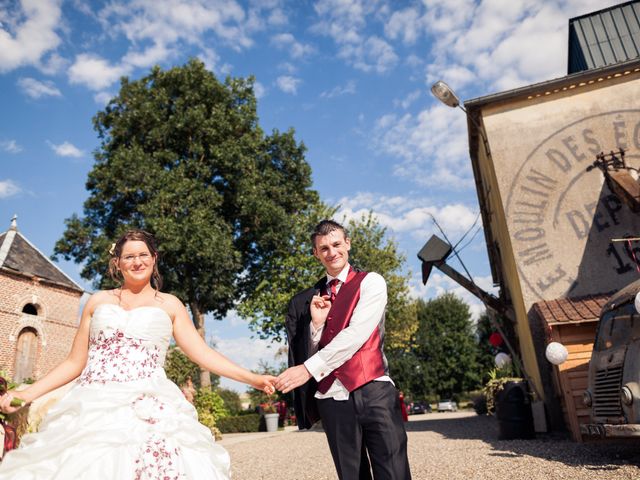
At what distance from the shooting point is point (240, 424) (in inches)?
903

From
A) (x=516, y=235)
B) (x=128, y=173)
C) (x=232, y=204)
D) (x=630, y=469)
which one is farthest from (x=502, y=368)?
(x=128, y=173)

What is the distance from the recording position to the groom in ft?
8.64

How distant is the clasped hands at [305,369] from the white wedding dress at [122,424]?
49 cm

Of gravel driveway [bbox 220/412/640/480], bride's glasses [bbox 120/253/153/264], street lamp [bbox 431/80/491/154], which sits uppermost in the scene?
street lamp [bbox 431/80/491/154]

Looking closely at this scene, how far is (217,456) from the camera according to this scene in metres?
2.54

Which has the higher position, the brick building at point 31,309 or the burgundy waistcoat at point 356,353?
the brick building at point 31,309

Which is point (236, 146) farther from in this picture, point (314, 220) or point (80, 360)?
point (80, 360)

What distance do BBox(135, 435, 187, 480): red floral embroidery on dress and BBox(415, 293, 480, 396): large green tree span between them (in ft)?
128

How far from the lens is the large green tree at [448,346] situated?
1582 inches

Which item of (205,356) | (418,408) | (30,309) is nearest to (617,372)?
(205,356)

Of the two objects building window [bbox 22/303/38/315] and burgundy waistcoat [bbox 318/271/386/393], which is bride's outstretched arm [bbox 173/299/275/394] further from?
building window [bbox 22/303/38/315]

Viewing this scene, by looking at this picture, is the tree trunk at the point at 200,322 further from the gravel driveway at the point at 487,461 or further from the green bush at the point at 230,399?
the green bush at the point at 230,399

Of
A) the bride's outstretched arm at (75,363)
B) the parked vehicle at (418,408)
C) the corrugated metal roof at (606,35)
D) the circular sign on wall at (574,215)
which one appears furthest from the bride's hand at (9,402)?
the parked vehicle at (418,408)

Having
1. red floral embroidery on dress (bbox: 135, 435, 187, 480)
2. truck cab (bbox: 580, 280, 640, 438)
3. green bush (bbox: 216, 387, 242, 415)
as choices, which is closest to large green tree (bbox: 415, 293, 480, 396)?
green bush (bbox: 216, 387, 242, 415)
